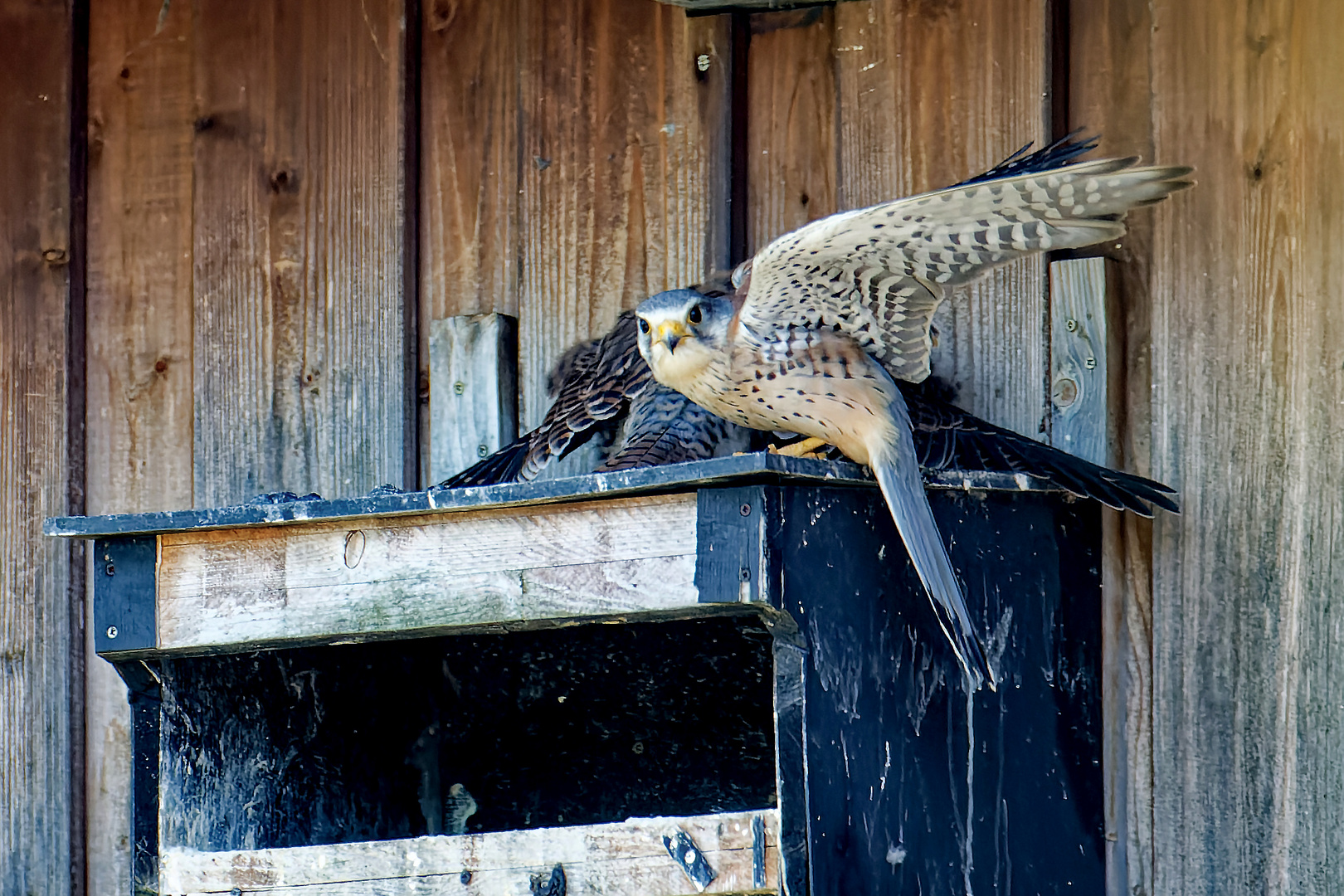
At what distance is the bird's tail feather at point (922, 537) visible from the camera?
2.05m

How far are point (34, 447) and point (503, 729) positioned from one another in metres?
0.93

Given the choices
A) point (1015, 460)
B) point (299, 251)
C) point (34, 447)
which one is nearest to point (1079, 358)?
point (1015, 460)

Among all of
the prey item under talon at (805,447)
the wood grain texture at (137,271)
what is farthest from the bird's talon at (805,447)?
the wood grain texture at (137,271)

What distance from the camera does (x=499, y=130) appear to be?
9.34ft

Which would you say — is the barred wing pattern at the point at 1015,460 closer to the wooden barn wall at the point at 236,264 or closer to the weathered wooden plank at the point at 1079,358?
the weathered wooden plank at the point at 1079,358

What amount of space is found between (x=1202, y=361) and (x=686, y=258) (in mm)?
796

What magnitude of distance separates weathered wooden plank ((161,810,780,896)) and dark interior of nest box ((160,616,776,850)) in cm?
19

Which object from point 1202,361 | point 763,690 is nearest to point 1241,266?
point 1202,361

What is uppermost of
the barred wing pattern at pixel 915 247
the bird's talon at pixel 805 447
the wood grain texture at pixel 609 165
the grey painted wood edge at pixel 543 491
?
the wood grain texture at pixel 609 165

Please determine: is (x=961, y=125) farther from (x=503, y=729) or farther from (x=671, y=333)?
(x=503, y=729)

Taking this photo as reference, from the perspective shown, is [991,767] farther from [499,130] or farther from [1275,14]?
[499,130]

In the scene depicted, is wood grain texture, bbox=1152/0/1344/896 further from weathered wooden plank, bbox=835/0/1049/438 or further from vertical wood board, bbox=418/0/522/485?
vertical wood board, bbox=418/0/522/485

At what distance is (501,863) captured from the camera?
6.69 feet

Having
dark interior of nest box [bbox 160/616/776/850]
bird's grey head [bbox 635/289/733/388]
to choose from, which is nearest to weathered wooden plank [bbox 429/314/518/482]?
dark interior of nest box [bbox 160/616/776/850]
